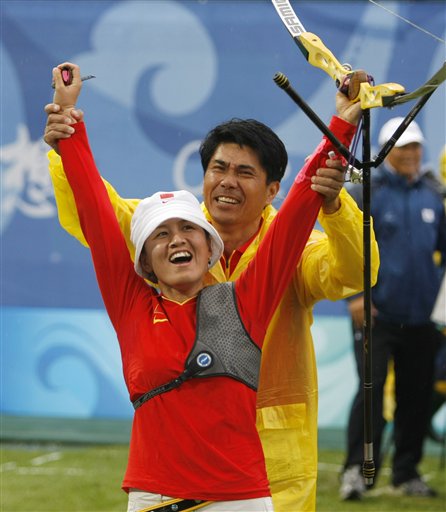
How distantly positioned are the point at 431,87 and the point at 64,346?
5.00 metres

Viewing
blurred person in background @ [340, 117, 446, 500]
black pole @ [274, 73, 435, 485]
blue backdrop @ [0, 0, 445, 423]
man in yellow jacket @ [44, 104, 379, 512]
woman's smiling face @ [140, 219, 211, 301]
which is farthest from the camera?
blue backdrop @ [0, 0, 445, 423]

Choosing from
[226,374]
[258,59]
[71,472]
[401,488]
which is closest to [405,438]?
[401,488]

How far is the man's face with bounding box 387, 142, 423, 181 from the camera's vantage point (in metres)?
6.68

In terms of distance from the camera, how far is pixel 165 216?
3307mm

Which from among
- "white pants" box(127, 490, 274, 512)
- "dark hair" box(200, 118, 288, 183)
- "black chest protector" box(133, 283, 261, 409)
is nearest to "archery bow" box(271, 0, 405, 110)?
"dark hair" box(200, 118, 288, 183)

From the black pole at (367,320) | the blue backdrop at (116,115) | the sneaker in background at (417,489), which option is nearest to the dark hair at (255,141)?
the black pole at (367,320)

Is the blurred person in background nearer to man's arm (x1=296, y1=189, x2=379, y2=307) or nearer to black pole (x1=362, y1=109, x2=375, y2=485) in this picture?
man's arm (x1=296, y1=189, x2=379, y2=307)

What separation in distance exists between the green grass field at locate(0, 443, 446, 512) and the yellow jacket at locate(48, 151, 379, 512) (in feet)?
8.51

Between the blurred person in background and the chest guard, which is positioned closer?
the chest guard

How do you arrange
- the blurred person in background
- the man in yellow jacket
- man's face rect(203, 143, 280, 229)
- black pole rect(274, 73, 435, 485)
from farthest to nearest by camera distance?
the blurred person in background
man's face rect(203, 143, 280, 229)
the man in yellow jacket
black pole rect(274, 73, 435, 485)

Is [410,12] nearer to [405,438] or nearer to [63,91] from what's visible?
[405,438]

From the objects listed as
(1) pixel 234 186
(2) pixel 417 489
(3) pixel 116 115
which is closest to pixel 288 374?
(1) pixel 234 186

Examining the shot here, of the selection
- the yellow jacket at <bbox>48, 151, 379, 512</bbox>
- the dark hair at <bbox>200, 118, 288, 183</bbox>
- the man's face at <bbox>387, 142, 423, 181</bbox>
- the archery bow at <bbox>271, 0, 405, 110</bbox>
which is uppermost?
the man's face at <bbox>387, 142, 423, 181</bbox>

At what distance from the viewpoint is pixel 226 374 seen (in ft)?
10.4
